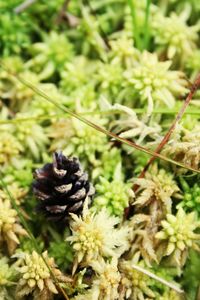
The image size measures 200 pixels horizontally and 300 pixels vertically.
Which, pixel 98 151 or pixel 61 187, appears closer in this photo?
pixel 61 187

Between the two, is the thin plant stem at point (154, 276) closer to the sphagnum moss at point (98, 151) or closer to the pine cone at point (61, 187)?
the sphagnum moss at point (98, 151)

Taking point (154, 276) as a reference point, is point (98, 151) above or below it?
above

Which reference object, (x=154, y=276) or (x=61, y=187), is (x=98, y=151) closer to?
(x=61, y=187)

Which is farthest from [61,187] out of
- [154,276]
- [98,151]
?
[154,276]

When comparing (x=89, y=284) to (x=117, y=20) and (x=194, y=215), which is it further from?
(x=117, y=20)

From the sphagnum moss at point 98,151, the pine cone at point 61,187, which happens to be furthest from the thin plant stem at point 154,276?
the pine cone at point 61,187

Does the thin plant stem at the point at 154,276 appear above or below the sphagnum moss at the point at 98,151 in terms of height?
below

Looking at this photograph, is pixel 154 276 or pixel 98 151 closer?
pixel 154 276

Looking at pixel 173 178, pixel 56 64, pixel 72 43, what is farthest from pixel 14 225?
pixel 72 43
